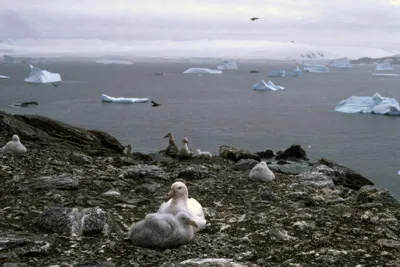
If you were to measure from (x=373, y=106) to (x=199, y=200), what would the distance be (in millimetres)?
44917

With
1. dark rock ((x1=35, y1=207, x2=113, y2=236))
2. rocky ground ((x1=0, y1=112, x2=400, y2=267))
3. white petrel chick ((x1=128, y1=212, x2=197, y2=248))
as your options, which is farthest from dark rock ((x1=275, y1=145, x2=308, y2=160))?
white petrel chick ((x1=128, y1=212, x2=197, y2=248))

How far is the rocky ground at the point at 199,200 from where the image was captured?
18.6 feet

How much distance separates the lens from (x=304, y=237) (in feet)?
22.1

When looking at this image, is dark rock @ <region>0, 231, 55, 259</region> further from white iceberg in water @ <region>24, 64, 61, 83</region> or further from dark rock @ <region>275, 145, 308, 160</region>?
white iceberg in water @ <region>24, 64, 61, 83</region>

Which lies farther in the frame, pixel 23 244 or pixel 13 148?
pixel 13 148

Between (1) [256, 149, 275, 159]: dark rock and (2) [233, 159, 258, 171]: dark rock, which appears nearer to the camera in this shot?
(2) [233, 159, 258, 171]: dark rock

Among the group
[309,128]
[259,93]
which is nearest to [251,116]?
[309,128]

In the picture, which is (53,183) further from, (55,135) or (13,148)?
(55,135)

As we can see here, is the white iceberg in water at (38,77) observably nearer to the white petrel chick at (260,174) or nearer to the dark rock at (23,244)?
the white petrel chick at (260,174)

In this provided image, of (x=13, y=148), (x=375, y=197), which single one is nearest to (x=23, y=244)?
(x=13, y=148)

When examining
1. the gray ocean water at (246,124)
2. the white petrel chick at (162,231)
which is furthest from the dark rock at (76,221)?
the gray ocean water at (246,124)

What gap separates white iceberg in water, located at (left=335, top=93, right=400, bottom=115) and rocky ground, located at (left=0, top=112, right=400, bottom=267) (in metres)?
39.0

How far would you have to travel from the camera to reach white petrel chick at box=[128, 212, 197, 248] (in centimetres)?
571

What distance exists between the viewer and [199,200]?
876 cm
